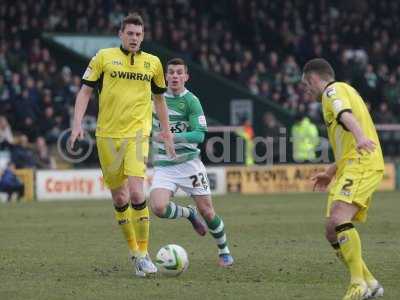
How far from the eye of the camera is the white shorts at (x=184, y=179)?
11320mm

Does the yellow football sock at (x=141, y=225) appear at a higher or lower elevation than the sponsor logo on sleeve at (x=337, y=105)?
lower

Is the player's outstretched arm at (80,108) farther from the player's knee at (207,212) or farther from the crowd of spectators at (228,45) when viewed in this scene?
the crowd of spectators at (228,45)

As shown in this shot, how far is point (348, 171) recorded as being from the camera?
845cm

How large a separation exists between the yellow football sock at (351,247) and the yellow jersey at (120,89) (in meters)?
2.84

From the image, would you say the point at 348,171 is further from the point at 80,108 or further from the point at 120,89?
the point at 80,108

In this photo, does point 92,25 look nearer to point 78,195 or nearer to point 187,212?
point 78,195

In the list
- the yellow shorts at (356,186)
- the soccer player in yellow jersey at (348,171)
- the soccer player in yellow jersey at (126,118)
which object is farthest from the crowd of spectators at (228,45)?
the yellow shorts at (356,186)

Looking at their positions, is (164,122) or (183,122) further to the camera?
(183,122)

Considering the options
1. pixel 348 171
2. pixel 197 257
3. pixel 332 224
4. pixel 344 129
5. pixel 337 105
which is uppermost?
A: pixel 337 105

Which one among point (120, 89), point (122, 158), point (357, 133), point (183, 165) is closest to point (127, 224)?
point (122, 158)

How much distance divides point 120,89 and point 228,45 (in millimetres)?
21596

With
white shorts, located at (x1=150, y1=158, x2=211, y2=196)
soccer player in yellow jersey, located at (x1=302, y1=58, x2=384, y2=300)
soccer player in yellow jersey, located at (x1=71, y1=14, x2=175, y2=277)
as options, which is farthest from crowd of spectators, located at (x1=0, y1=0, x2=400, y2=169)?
soccer player in yellow jersey, located at (x1=302, y1=58, x2=384, y2=300)

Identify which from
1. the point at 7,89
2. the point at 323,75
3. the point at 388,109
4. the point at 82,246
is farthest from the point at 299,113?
the point at 323,75

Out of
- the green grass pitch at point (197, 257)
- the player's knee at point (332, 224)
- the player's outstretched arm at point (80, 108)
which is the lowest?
the green grass pitch at point (197, 257)
